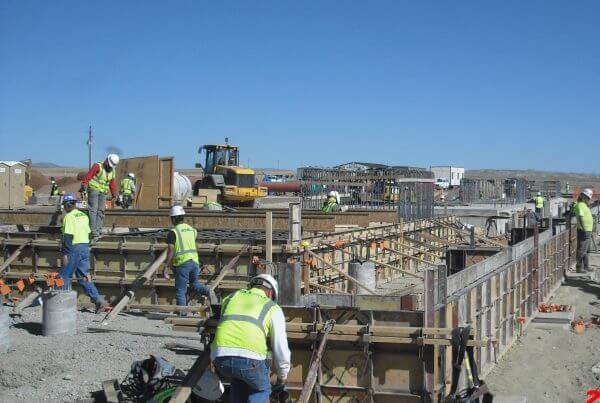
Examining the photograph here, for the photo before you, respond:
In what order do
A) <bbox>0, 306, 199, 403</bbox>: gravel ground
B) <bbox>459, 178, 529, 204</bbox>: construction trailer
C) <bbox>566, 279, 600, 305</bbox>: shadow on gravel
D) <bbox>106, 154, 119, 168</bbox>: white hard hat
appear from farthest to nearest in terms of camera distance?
<bbox>459, 178, 529, 204</bbox>: construction trailer
<bbox>566, 279, 600, 305</bbox>: shadow on gravel
<bbox>106, 154, 119, 168</bbox>: white hard hat
<bbox>0, 306, 199, 403</bbox>: gravel ground

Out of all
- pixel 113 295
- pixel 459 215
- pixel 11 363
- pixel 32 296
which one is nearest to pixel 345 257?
pixel 113 295

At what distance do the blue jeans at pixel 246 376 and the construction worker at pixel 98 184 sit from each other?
7900 mm

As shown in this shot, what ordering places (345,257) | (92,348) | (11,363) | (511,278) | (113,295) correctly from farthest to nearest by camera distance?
(345,257)
(113,295)
(511,278)
(92,348)
(11,363)

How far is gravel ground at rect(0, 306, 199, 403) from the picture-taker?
7.11 m

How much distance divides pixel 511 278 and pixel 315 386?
5956mm

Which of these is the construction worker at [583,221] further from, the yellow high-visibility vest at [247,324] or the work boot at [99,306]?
the yellow high-visibility vest at [247,324]

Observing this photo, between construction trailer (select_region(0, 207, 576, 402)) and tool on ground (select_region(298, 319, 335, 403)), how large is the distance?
0.07 metres

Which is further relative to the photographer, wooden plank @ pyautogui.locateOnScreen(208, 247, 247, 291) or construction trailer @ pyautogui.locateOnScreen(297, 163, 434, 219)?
construction trailer @ pyautogui.locateOnScreen(297, 163, 434, 219)

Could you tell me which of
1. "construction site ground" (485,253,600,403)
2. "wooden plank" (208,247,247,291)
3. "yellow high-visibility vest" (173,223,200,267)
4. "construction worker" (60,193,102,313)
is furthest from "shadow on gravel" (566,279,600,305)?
"construction worker" (60,193,102,313)

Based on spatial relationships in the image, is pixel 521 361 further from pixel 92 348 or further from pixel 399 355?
pixel 92 348

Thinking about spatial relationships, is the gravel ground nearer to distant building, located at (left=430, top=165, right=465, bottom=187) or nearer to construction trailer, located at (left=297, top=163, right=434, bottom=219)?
construction trailer, located at (left=297, top=163, right=434, bottom=219)

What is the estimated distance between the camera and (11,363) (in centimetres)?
782

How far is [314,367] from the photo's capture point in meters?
5.89

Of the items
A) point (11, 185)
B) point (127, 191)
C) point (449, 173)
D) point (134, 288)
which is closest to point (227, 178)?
point (11, 185)
